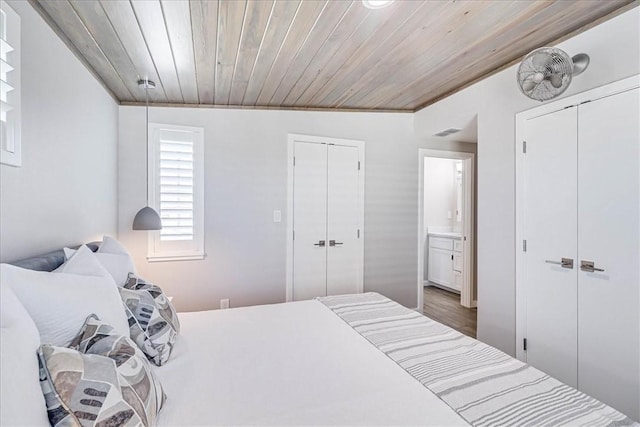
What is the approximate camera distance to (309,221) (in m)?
3.54

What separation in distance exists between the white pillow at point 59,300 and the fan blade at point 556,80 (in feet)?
8.86

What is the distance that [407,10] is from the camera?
178 cm

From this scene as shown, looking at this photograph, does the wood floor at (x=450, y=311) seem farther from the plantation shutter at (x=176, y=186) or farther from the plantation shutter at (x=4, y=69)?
the plantation shutter at (x=4, y=69)

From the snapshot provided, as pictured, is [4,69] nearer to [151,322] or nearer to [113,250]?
[113,250]

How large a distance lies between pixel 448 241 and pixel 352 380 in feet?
14.0

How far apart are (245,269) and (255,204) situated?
0.70 m

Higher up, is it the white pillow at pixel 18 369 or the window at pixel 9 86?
the window at pixel 9 86

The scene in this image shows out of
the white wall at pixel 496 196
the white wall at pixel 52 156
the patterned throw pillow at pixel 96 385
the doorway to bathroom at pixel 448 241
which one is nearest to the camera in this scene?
the patterned throw pillow at pixel 96 385

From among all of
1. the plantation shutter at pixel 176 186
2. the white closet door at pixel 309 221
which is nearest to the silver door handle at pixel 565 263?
the white closet door at pixel 309 221

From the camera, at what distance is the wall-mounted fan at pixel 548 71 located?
6.37ft

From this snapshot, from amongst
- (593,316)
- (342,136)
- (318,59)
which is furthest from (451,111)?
(593,316)

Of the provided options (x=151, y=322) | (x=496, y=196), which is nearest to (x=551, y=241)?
Result: (x=496, y=196)

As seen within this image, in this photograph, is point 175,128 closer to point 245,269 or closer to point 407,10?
point 245,269

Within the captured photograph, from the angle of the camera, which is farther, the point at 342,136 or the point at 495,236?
the point at 342,136
